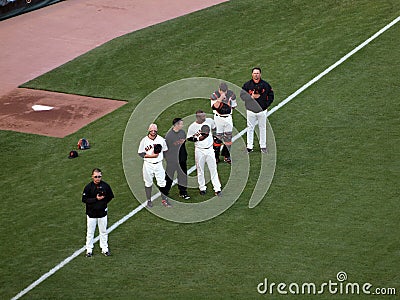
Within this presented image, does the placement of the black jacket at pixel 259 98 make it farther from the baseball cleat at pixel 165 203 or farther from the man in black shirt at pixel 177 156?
the baseball cleat at pixel 165 203

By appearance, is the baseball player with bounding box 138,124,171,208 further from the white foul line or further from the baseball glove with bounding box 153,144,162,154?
the white foul line

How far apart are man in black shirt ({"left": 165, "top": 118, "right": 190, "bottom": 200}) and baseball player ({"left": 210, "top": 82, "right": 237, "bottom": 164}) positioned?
5.08 feet

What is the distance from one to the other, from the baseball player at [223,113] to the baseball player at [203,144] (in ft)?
4.20

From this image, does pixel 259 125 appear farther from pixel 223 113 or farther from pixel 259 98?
pixel 223 113

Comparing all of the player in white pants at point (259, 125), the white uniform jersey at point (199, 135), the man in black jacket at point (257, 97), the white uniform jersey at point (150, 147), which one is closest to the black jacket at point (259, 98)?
the man in black jacket at point (257, 97)

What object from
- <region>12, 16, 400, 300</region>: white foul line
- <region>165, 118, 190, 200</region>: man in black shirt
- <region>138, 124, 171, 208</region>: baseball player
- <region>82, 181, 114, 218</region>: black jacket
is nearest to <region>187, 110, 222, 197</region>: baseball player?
<region>165, 118, 190, 200</region>: man in black shirt

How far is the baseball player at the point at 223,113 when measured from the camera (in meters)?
19.2

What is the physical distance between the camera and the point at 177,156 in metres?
17.8

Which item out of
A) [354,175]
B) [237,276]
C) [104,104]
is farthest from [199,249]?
[104,104]

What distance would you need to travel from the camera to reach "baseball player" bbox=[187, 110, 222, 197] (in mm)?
17750

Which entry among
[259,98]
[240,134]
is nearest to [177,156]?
[259,98]

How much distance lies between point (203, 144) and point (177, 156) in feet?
1.83

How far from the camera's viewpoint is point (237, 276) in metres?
15.3

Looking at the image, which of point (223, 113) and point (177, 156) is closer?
A: point (177, 156)
